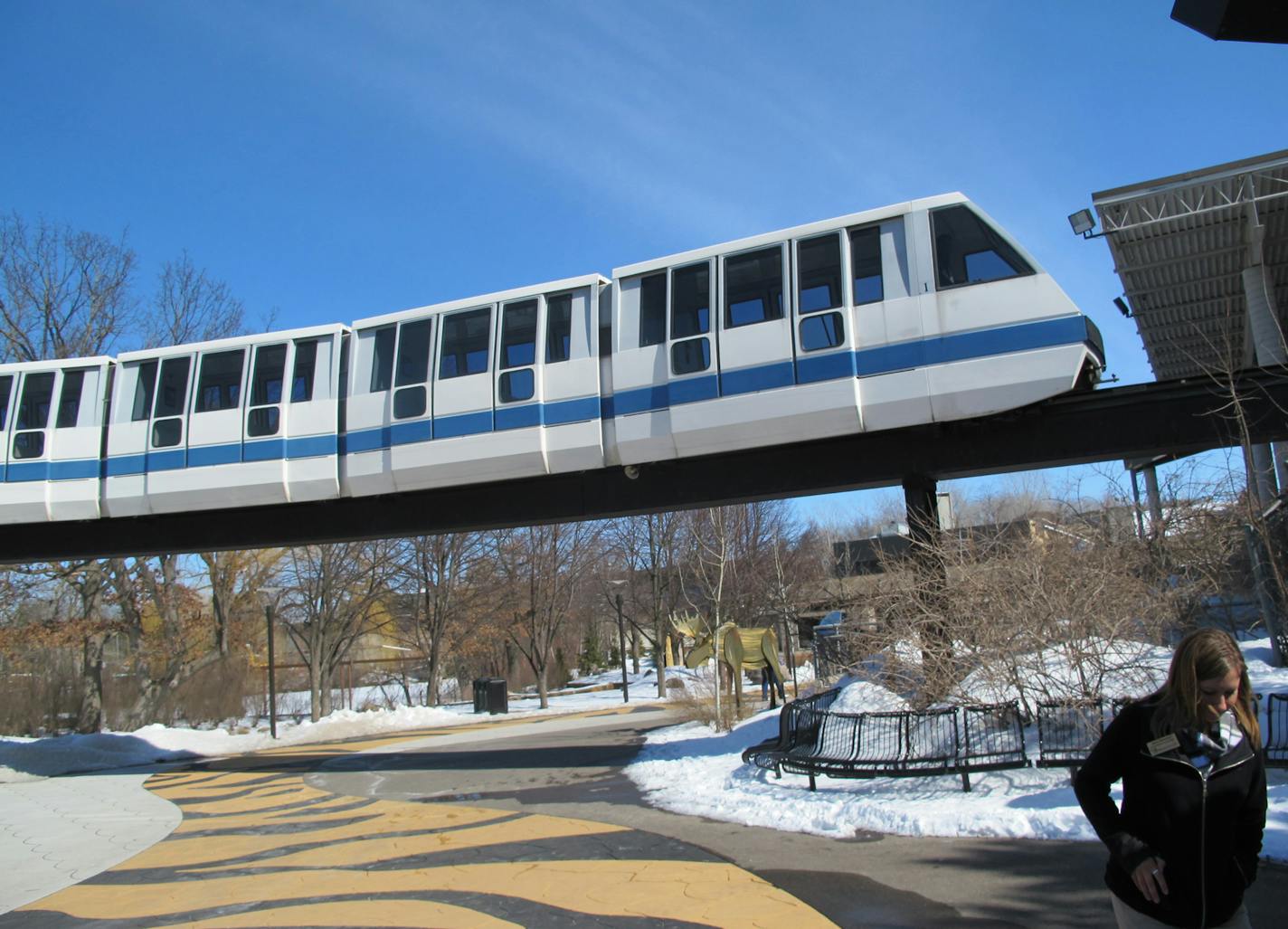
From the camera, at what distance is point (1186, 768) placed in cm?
313

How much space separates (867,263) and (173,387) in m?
11.2

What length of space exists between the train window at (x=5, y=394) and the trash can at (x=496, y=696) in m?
17.3

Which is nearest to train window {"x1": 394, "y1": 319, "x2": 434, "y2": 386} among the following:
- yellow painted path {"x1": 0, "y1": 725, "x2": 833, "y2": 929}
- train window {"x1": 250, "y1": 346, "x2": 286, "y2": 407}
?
train window {"x1": 250, "y1": 346, "x2": 286, "y2": 407}

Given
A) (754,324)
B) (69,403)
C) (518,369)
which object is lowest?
(518,369)

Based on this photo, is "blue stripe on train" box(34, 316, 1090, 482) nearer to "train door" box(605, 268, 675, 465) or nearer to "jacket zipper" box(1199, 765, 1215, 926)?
"train door" box(605, 268, 675, 465)

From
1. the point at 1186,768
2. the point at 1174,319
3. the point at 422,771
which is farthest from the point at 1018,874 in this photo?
the point at 1174,319

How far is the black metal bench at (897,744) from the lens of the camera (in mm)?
9969

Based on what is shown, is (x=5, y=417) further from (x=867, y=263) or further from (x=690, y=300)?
(x=867, y=263)

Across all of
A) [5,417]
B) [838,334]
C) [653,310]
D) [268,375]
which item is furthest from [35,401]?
[838,334]

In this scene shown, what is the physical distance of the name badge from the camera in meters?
3.14

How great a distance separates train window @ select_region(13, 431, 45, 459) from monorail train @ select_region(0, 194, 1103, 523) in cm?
4

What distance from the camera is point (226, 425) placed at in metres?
14.6

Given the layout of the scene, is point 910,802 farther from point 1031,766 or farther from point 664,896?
point 664,896

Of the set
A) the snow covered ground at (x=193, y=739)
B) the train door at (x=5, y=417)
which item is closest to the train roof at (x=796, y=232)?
the train door at (x=5, y=417)
